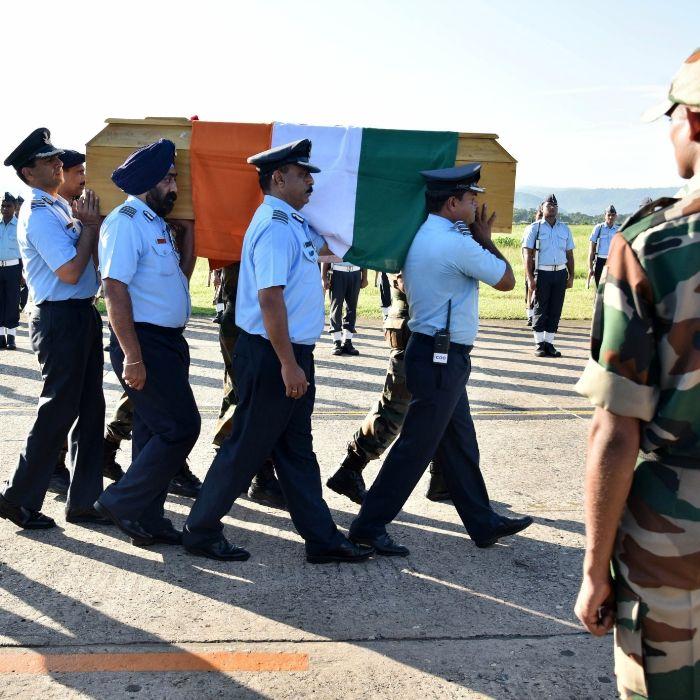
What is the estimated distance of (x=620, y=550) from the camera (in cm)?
202

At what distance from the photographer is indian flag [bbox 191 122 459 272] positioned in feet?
16.3

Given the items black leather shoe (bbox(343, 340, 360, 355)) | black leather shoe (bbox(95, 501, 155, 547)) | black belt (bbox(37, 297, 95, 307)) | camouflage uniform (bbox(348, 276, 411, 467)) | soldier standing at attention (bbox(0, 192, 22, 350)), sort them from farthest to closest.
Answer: soldier standing at attention (bbox(0, 192, 22, 350)) < black leather shoe (bbox(343, 340, 360, 355)) < camouflage uniform (bbox(348, 276, 411, 467)) < black belt (bbox(37, 297, 95, 307)) < black leather shoe (bbox(95, 501, 155, 547))

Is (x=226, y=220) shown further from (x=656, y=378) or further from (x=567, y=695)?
(x=656, y=378)

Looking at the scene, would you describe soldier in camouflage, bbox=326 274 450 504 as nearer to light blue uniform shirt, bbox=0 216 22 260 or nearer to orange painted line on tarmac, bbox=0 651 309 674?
orange painted line on tarmac, bbox=0 651 309 674

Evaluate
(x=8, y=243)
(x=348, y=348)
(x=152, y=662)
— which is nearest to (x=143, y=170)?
(x=152, y=662)

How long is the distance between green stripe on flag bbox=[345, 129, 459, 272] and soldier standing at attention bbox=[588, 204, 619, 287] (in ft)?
33.1

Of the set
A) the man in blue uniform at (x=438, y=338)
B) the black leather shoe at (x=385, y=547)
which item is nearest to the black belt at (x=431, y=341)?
the man in blue uniform at (x=438, y=338)

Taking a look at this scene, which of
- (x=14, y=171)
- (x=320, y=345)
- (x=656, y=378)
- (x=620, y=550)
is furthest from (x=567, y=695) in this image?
(x=320, y=345)

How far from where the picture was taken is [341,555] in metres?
4.38

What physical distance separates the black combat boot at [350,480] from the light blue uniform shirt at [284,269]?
3.86ft

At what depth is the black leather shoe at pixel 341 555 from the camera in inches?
172

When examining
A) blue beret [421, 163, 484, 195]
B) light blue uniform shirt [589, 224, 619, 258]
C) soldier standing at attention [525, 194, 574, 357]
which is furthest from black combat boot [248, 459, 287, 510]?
light blue uniform shirt [589, 224, 619, 258]

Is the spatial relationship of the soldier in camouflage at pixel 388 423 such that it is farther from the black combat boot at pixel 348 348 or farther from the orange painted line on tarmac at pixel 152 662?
the black combat boot at pixel 348 348

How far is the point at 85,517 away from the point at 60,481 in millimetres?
599
